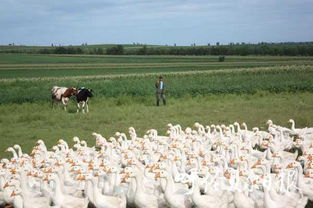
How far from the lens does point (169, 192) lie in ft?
30.2

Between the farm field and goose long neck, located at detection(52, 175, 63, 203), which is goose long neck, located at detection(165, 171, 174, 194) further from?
the farm field

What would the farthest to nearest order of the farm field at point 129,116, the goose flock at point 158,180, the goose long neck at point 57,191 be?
1. the farm field at point 129,116
2. the goose long neck at point 57,191
3. the goose flock at point 158,180

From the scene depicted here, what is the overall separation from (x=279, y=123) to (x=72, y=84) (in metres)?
29.5

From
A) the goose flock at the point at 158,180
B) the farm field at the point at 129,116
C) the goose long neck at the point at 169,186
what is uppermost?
the goose long neck at the point at 169,186

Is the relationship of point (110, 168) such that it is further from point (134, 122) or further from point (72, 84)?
point (72, 84)

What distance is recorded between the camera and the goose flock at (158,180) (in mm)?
9172

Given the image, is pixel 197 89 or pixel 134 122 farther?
pixel 197 89

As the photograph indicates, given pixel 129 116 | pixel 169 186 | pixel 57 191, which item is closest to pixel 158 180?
pixel 169 186

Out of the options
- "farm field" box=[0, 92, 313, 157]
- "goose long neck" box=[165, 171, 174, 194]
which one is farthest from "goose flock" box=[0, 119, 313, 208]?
"farm field" box=[0, 92, 313, 157]

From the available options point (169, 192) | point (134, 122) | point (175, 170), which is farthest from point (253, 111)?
point (169, 192)

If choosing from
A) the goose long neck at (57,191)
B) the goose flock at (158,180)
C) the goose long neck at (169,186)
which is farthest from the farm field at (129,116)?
the goose long neck at (169,186)

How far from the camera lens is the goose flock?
30.1 feet

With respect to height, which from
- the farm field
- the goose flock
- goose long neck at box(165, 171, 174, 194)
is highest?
goose long neck at box(165, 171, 174, 194)

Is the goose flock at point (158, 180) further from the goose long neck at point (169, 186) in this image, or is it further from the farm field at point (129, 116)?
the farm field at point (129, 116)
